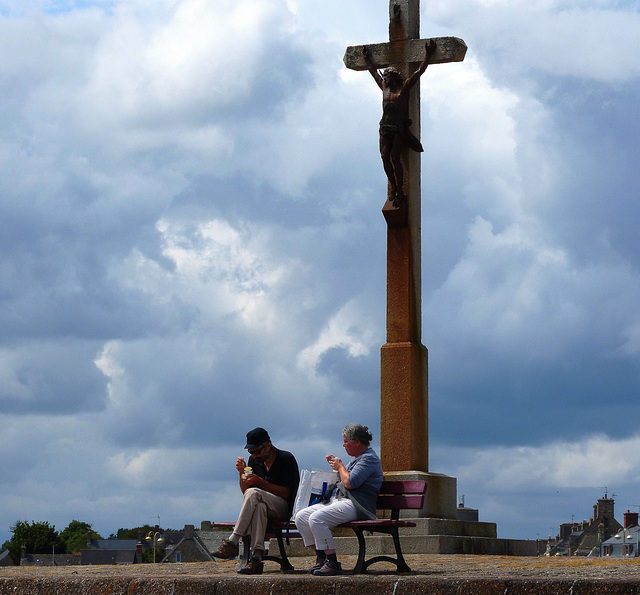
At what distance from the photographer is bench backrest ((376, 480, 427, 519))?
35.7ft

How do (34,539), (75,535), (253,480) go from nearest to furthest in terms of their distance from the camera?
(253,480), (34,539), (75,535)

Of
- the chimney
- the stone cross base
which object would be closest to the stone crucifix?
the stone cross base

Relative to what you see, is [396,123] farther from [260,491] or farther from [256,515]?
[256,515]

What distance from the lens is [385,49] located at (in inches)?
647

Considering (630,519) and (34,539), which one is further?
(34,539)

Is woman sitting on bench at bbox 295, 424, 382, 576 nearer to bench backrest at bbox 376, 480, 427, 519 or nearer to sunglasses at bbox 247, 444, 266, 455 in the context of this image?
bench backrest at bbox 376, 480, 427, 519

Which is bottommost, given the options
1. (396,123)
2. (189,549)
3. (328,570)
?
(328,570)

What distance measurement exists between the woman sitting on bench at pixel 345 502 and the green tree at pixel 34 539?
247ft

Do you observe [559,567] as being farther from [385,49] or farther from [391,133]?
[385,49]

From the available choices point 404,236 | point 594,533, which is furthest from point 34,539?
point 404,236

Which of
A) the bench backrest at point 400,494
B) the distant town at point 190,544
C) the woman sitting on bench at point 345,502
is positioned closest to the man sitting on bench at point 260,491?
the woman sitting on bench at point 345,502

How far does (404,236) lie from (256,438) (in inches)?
213

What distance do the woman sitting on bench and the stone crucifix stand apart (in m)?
4.40

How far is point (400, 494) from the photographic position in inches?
441
